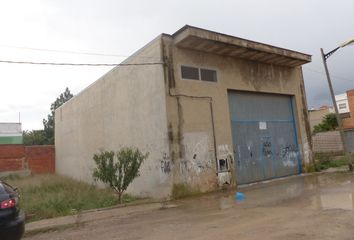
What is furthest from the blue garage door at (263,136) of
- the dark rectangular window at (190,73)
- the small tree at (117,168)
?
the small tree at (117,168)

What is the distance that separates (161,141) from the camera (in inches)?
559

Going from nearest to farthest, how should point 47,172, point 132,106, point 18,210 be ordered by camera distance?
point 18,210
point 132,106
point 47,172

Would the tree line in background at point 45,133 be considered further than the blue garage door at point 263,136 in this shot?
Yes

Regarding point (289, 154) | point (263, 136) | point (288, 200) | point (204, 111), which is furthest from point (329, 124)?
point (288, 200)

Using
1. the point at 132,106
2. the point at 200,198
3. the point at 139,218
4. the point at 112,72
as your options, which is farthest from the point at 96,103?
the point at 139,218

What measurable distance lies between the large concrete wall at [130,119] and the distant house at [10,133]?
1010 centimetres

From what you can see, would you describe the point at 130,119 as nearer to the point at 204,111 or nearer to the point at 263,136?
the point at 204,111

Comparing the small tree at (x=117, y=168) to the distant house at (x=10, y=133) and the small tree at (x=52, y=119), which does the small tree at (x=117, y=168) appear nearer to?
the distant house at (x=10, y=133)

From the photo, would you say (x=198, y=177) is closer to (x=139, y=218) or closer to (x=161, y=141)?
(x=161, y=141)

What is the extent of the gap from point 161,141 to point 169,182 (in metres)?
1.59

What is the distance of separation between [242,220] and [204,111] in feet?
24.9

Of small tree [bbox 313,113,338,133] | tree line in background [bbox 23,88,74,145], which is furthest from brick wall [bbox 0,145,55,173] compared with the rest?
small tree [bbox 313,113,338,133]

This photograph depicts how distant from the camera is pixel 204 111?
1535 cm

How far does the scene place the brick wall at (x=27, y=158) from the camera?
2967 centimetres
